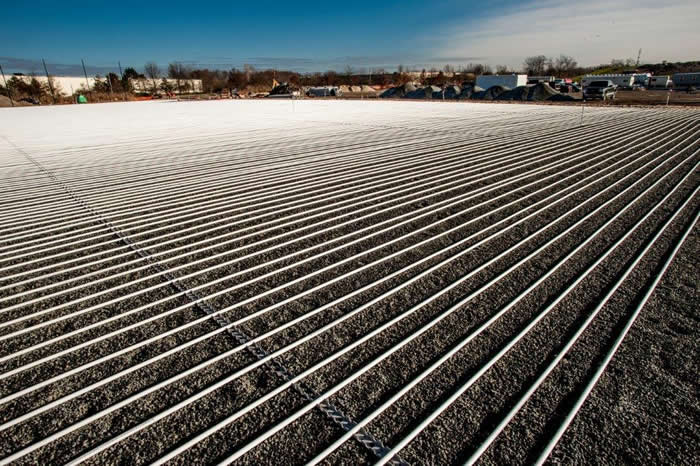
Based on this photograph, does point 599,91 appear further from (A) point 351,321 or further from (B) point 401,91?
(A) point 351,321

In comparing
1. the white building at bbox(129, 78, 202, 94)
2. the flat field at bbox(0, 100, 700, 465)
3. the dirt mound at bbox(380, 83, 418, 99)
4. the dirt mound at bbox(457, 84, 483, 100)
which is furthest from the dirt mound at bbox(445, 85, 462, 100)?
the white building at bbox(129, 78, 202, 94)

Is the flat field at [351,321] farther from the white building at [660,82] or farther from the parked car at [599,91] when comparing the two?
the white building at [660,82]

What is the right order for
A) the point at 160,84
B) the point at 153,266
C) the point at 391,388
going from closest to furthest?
the point at 391,388, the point at 153,266, the point at 160,84

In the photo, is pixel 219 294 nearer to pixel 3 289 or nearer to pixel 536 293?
pixel 3 289

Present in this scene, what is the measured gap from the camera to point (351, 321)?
295 centimetres

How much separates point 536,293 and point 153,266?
337 cm

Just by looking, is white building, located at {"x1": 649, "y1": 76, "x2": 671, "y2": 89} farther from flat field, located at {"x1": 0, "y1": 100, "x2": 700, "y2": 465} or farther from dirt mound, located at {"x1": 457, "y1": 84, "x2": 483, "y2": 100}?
flat field, located at {"x1": 0, "y1": 100, "x2": 700, "y2": 465}

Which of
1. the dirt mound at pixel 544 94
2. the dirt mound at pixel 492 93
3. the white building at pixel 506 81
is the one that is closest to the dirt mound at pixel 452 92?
the dirt mound at pixel 492 93

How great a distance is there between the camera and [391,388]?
2297 millimetres

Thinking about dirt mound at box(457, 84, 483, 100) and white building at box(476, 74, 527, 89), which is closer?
dirt mound at box(457, 84, 483, 100)

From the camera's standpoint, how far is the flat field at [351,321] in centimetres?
200

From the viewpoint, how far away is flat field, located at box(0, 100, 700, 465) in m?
2.00

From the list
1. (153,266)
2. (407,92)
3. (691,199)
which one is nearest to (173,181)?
(153,266)

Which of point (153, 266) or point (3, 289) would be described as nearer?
point (3, 289)
